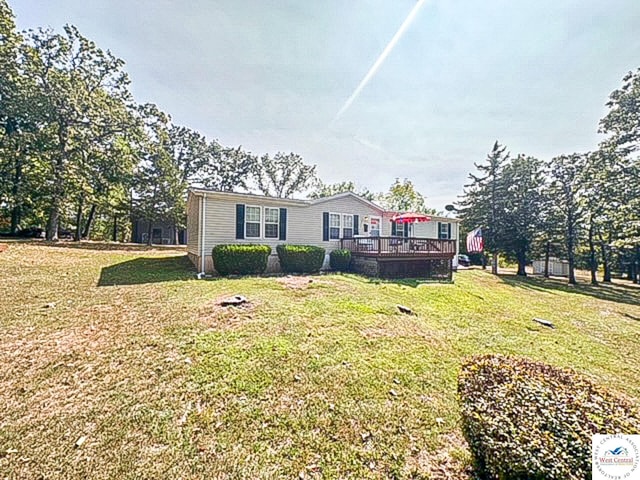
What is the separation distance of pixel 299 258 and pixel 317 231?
233 cm

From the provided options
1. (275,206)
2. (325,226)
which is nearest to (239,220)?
(275,206)

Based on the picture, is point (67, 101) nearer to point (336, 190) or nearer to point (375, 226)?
point (375, 226)

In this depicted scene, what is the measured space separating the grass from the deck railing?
5.65m

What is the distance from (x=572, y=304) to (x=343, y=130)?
14168 millimetres

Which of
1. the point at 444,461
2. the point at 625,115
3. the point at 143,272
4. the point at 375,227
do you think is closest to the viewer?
the point at 444,461

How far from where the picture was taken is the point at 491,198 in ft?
74.0

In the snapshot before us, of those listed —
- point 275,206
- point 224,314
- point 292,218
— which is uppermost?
point 275,206

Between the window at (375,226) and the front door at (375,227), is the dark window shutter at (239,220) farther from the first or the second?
the window at (375,226)

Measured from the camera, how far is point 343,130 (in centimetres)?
1694

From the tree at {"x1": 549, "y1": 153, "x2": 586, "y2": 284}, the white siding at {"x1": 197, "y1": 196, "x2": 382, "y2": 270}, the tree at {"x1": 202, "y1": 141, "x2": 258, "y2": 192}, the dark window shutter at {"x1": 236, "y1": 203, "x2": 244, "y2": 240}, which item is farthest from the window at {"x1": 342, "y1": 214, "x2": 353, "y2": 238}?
the tree at {"x1": 202, "y1": 141, "x2": 258, "y2": 192}

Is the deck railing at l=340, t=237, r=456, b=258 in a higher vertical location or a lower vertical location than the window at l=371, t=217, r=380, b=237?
lower

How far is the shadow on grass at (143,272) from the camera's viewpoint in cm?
923

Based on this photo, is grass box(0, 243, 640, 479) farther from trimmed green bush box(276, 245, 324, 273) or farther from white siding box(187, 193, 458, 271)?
trimmed green bush box(276, 245, 324, 273)

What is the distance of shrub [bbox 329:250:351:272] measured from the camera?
1370 centimetres
